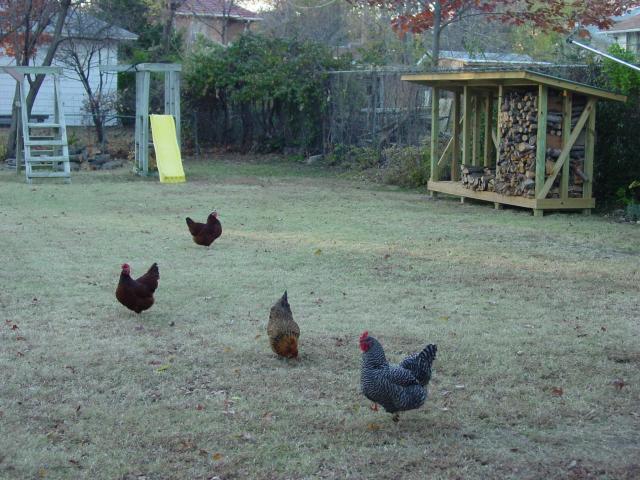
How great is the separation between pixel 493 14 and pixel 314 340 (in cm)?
1424

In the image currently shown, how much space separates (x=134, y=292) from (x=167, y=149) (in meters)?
11.4

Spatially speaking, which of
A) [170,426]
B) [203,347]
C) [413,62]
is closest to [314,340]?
[203,347]

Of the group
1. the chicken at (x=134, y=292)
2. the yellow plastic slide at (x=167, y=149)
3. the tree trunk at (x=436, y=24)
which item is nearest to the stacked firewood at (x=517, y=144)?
the tree trunk at (x=436, y=24)

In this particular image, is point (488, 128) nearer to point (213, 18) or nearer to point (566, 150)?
point (566, 150)

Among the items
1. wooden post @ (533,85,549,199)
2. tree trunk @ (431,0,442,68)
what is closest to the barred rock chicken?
wooden post @ (533,85,549,199)

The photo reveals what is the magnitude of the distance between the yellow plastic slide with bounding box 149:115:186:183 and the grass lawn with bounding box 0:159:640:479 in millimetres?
5211

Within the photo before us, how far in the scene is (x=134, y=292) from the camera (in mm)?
6715

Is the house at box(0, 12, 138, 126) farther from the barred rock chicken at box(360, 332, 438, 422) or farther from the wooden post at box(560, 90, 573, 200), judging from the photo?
the barred rock chicken at box(360, 332, 438, 422)

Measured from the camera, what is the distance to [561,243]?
10.4m

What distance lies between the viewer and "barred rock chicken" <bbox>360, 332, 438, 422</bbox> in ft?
14.8

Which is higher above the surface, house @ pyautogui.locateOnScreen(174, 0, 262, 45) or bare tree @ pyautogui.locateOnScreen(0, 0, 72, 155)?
house @ pyautogui.locateOnScreen(174, 0, 262, 45)

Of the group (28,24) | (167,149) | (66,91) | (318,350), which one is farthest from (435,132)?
(66,91)

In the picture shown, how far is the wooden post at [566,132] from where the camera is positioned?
12445 mm

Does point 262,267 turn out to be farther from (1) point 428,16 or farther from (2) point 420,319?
(1) point 428,16
